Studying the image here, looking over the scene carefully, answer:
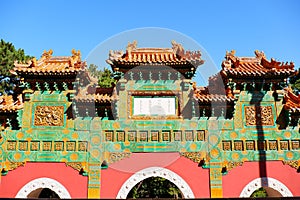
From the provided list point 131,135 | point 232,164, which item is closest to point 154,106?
point 131,135

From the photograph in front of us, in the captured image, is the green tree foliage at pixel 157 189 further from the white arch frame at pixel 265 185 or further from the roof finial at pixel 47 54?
the roof finial at pixel 47 54

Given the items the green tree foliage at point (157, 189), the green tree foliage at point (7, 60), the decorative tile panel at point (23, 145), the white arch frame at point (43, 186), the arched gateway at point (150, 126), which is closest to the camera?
the white arch frame at point (43, 186)

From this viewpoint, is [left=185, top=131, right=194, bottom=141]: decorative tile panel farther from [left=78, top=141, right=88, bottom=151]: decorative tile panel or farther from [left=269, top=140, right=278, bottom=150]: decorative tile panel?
[left=78, top=141, right=88, bottom=151]: decorative tile panel

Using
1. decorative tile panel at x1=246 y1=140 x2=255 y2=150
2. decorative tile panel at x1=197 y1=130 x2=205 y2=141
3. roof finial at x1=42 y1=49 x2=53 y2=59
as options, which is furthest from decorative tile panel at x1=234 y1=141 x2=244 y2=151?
roof finial at x1=42 y1=49 x2=53 y2=59

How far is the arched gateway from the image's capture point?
9.65 metres

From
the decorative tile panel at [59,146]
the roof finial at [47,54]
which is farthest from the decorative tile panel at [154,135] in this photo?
the roof finial at [47,54]

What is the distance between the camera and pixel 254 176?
9.68 meters

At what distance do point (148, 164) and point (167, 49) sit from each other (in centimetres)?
426

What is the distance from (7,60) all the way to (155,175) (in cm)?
1304

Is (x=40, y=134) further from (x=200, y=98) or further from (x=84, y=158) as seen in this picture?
(x=200, y=98)

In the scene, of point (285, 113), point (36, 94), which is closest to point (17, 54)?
point (36, 94)

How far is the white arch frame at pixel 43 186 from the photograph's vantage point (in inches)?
374

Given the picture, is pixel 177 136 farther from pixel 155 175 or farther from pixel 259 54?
pixel 259 54

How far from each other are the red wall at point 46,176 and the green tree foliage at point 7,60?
33.6 feet
